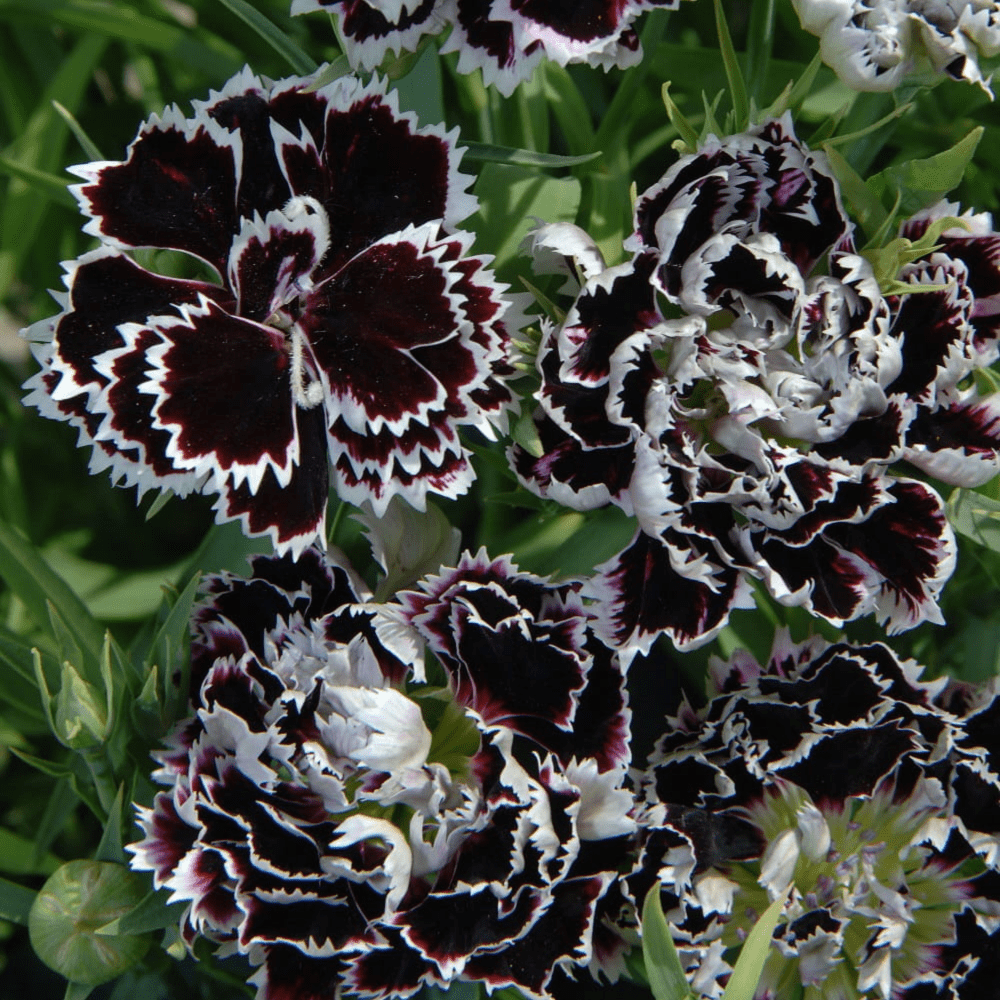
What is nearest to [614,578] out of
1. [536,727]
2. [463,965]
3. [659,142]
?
[536,727]

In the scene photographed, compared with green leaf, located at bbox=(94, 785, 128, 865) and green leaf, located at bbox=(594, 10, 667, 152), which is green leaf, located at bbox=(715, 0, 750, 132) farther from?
green leaf, located at bbox=(94, 785, 128, 865)

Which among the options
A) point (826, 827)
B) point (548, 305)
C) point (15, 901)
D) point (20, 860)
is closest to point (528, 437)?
point (548, 305)

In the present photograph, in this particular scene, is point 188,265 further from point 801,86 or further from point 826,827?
point 826,827

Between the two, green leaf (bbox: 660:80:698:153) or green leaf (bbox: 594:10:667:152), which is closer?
green leaf (bbox: 660:80:698:153)

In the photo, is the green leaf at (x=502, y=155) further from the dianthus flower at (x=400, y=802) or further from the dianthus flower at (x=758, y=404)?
the dianthus flower at (x=400, y=802)

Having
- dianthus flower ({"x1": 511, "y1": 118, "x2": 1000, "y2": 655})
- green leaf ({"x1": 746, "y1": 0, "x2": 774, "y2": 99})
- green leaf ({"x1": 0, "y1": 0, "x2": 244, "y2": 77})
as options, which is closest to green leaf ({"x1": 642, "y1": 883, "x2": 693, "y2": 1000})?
dianthus flower ({"x1": 511, "y1": 118, "x2": 1000, "y2": 655})
